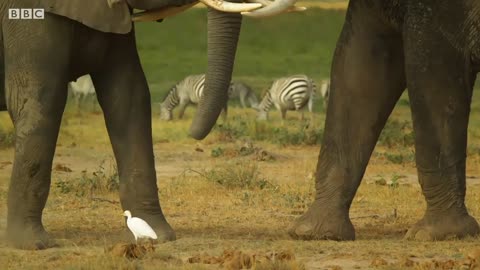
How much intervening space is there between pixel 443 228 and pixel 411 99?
2.68 feet

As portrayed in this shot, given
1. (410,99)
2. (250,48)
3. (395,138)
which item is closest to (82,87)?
(250,48)

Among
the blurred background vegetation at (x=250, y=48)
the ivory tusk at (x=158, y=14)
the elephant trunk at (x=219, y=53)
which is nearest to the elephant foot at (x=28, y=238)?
the elephant trunk at (x=219, y=53)

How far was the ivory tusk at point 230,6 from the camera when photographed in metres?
9.41

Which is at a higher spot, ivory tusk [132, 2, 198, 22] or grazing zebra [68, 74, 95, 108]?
ivory tusk [132, 2, 198, 22]

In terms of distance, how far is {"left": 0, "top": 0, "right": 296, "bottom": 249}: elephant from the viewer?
9.81 metres

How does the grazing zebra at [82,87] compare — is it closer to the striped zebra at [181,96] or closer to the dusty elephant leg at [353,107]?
the striped zebra at [181,96]

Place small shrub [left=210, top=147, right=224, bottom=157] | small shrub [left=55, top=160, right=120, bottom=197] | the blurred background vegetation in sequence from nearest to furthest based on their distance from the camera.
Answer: small shrub [left=55, top=160, right=120, bottom=197]
small shrub [left=210, top=147, right=224, bottom=157]
the blurred background vegetation

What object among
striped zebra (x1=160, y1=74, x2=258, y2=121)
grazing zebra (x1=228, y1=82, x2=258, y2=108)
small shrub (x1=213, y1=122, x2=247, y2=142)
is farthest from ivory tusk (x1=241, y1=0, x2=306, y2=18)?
grazing zebra (x1=228, y1=82, x2=258, y2=108)

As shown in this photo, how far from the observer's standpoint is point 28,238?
9.94m

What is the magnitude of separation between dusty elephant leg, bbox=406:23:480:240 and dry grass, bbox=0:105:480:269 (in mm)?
204

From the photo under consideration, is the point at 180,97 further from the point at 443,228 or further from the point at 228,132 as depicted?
the point at 443,228

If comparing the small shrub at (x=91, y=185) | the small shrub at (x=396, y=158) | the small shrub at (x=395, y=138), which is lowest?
the small shrub at (x=91, y=185)

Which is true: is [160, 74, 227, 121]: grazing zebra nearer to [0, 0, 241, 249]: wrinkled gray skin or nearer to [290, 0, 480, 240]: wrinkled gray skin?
[290, 0, 480, 240]: wrinkled gray skin

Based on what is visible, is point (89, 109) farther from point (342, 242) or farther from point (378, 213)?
point (342, 242)
